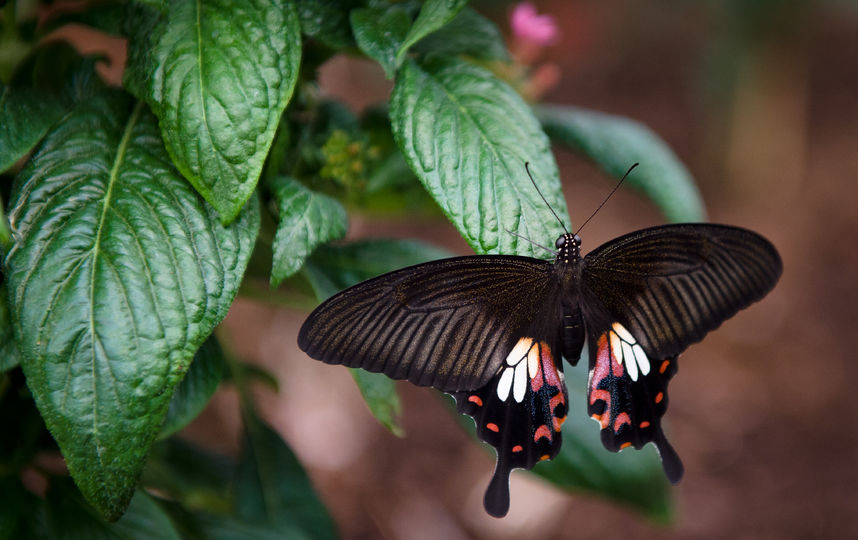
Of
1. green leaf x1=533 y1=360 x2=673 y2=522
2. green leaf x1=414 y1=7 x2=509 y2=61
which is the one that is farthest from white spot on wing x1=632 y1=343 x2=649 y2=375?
green leaf x1=414 y1=7 x2=509 y2=61

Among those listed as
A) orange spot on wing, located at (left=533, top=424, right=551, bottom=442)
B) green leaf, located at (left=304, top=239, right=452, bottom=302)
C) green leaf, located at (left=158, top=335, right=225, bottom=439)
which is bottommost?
green leaf, located at (left=158, top=335, right=225, bottom=439)

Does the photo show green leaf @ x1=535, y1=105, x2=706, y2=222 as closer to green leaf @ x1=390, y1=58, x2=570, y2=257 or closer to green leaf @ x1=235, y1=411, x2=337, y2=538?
green leaf @ x1=390, y1=58, x2=570, y2=257

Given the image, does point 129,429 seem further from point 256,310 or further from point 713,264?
point 256,310

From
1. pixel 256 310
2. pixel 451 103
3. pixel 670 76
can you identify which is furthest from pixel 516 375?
pixel 670 76

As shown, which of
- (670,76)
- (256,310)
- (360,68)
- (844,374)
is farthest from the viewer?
(670,76)

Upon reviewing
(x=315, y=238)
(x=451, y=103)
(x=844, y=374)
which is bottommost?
(x=844, y=374)

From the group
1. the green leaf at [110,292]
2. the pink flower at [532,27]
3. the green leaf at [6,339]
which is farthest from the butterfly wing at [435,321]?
the pink flower at [532,27]
